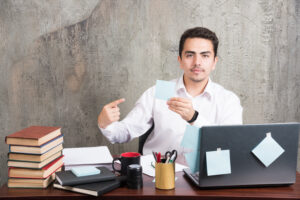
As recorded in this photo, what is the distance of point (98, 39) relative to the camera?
8.01 feet

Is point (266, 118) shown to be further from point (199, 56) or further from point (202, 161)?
point (202, 161)

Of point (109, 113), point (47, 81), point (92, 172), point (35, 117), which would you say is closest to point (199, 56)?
point (109, 113)

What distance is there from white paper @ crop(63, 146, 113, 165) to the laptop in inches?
18.9

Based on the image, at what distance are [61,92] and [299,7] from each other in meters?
2.21

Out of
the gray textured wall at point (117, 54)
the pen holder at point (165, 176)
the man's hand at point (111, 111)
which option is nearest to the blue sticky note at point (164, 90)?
the man's hand at point (111, 111)

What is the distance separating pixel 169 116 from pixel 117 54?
0.80 m

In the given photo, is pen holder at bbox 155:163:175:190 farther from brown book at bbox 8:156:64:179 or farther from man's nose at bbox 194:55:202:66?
man's nose at bbox 194:55:202:66

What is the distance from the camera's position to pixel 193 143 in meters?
1.15

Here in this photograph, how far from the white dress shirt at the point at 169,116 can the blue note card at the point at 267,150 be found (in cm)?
78

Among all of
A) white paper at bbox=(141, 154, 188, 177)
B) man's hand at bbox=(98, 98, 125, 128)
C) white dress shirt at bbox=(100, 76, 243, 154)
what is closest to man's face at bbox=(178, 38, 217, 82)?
white dress shirt at bbox=(100, 76, 243, 154)

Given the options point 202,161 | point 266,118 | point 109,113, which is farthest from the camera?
point 266,118

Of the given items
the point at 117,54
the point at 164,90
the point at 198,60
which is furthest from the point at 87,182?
the point at 117,54

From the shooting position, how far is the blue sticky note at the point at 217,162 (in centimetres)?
112

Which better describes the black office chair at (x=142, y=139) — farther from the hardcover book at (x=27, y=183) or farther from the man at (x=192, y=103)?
the hardcover book at (x=27, y=183)
